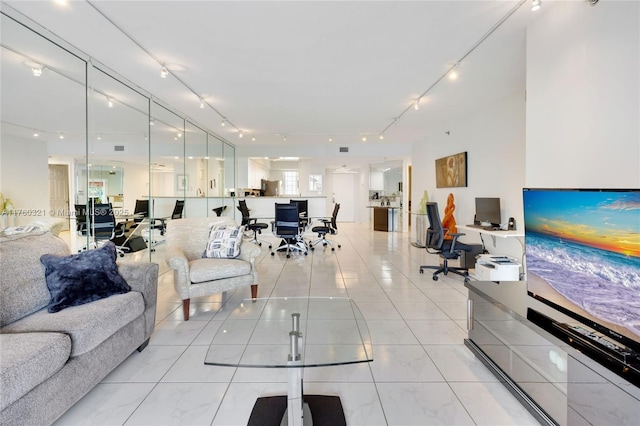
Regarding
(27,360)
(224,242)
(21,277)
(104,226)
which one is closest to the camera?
(27,360)

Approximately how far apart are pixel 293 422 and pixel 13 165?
10.5ft

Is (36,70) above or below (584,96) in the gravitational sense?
above

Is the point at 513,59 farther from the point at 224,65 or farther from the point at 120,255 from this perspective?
the point at 120,255

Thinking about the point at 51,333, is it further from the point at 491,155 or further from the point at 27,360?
the point at 491,155

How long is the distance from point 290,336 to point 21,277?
189 centimetres

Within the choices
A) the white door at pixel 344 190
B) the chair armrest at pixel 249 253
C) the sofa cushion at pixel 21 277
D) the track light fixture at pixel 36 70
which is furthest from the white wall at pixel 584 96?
the white door at pixel 344 190

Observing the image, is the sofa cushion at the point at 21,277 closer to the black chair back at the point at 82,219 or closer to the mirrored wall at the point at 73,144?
the mirrored wall at the point at 73,144

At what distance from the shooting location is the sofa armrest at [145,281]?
88.4 inches

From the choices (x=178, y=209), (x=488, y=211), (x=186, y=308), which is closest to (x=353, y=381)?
(x=186, y=308)

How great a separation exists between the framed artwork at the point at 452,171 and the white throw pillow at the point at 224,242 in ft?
13.9

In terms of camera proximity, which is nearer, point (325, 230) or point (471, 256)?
point (471, 256)

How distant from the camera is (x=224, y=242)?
11.1 feet

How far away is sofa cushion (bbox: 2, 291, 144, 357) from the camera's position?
5.31 feet

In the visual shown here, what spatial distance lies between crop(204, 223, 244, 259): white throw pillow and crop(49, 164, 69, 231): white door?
4.65 ft
